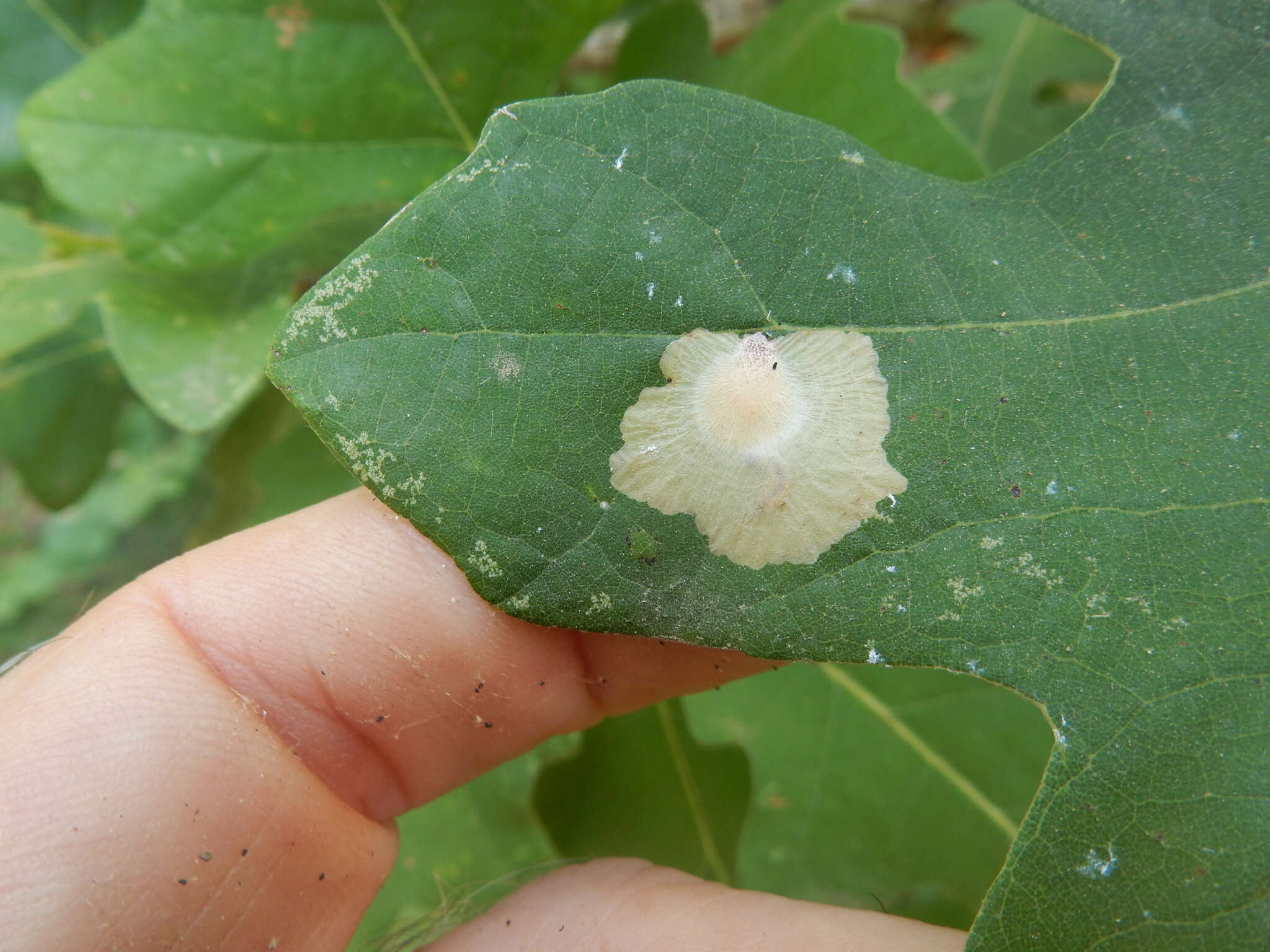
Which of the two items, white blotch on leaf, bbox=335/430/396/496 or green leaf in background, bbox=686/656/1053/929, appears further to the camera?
green leaf in background, bbox=686/656/1053/929

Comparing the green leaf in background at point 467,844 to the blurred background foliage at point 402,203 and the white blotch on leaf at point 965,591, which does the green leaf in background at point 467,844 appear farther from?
the white blotch on leaf at point 965,591

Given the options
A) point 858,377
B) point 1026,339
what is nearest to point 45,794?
point 858,377

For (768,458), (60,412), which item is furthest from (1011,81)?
(60,412)

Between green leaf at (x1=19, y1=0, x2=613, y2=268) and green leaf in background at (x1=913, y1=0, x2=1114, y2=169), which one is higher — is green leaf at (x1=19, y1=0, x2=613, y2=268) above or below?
above

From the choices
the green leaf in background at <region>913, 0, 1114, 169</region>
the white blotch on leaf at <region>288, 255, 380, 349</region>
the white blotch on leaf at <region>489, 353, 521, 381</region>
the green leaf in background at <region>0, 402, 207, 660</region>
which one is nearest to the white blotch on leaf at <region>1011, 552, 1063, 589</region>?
the white blotch on leaf at <region>489, 353, 521, 381</region>

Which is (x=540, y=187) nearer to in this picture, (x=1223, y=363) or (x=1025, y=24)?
(x=1223, y=363)

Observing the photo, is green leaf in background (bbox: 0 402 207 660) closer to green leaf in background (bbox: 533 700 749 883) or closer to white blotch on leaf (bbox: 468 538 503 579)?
green leaf in background (bbox: 533 700 749 883)

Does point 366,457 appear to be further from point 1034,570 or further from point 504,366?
point 1034,570
